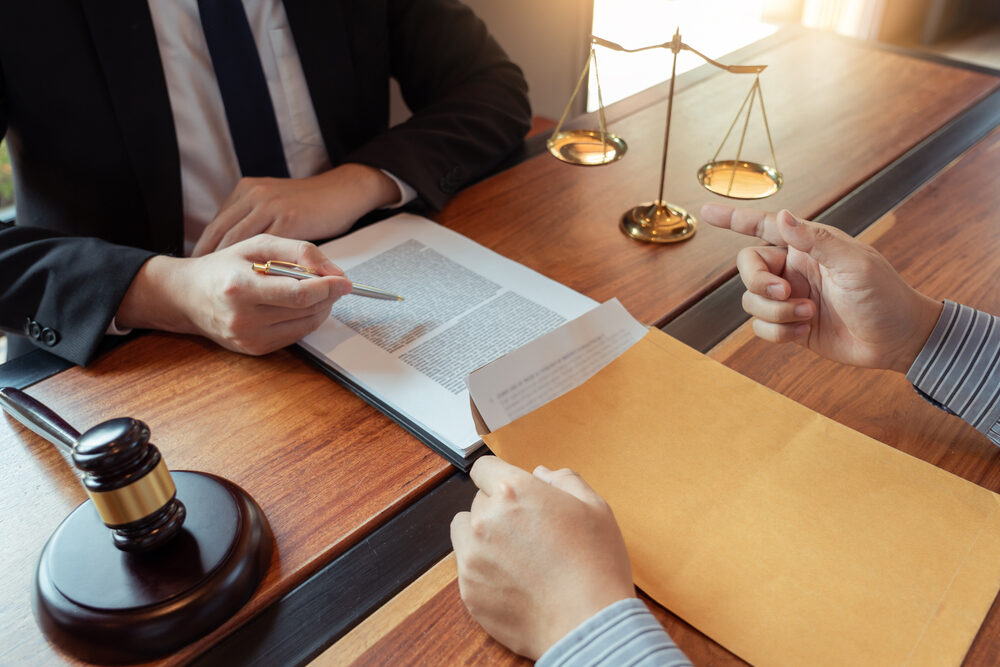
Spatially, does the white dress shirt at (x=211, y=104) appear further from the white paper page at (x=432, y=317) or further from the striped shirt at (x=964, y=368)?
the striped shirt at (x=964, y=368)

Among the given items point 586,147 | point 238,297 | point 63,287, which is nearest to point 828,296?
point 586,147

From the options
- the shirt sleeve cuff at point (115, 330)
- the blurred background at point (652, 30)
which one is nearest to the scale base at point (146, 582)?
the shirt sleeve cuff at point (115, 330)

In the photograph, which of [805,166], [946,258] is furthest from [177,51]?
[946,258]

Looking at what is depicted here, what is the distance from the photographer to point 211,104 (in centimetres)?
132

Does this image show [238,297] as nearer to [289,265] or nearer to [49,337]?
[289,265]

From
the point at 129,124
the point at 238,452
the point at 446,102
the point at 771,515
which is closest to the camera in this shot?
the point at 771,515

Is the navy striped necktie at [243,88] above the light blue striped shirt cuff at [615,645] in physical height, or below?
above

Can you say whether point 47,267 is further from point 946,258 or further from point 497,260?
point 946,258

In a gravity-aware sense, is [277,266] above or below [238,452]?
above

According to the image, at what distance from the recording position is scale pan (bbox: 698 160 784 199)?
3.43 feet

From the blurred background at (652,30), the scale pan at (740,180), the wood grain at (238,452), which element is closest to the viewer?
the wood grain at (238,452)

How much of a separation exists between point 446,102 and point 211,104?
16.8 inches

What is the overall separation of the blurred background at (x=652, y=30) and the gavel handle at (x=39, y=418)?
1.55 meters

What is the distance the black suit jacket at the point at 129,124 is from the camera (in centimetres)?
96
